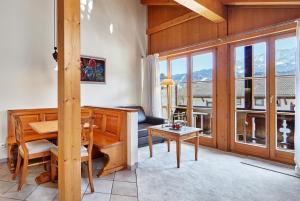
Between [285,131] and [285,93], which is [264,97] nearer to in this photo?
[285,93]

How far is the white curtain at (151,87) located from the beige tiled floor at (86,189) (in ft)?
8.26

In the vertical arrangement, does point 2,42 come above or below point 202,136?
above

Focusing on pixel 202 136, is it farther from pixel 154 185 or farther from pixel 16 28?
pixel 16 28

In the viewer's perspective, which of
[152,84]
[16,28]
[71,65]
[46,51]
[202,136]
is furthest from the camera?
[152,84]

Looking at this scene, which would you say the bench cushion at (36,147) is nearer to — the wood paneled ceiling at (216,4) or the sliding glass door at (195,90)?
the sliding glass door at (195,90)

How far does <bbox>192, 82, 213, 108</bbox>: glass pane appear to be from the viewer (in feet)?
14.1

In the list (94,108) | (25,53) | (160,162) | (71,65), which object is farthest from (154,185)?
(25,53)

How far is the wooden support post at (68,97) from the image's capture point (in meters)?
1.84

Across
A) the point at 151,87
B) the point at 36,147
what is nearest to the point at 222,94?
the point at 151,87

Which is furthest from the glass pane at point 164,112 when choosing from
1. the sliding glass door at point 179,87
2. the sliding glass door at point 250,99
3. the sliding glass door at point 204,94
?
the sliding glass door at point 250,99

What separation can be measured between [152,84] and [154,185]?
10.3 feet

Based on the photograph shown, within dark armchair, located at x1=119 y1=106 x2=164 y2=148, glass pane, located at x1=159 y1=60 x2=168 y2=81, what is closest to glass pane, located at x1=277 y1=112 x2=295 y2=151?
dark armchair, located at x1=119 y1=106 x2=164 y2=148

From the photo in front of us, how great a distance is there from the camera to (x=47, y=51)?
3.87m

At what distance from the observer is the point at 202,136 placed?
4.46m
